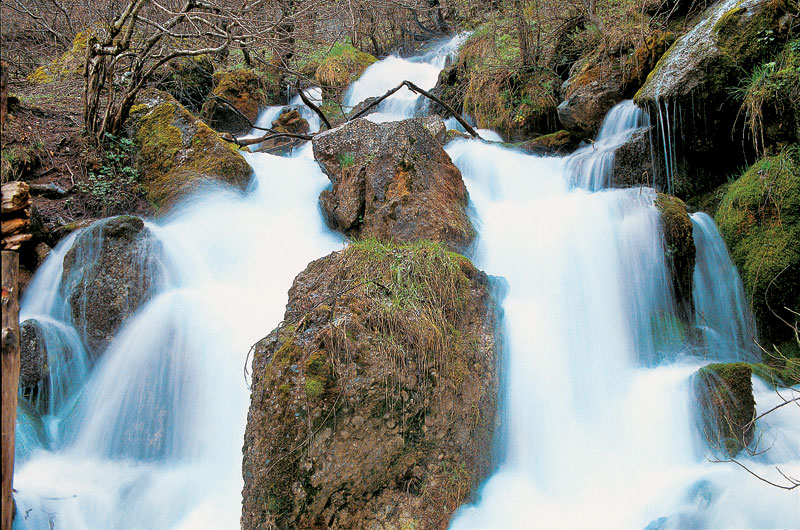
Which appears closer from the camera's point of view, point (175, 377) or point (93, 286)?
point (175, 377)

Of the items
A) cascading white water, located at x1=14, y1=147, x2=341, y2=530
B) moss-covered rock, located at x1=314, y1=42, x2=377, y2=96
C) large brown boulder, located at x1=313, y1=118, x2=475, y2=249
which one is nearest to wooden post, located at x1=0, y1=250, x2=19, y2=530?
cascading white water, located at x1=14, y1=147, x2=341, y2=530

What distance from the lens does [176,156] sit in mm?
6258

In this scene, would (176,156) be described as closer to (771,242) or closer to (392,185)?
(392,185)

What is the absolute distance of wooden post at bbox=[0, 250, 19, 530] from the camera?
4.57 ft

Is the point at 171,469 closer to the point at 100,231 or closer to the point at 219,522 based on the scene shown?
the point at 219,522

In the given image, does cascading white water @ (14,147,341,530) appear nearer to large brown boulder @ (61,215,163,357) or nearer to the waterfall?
the waterfall

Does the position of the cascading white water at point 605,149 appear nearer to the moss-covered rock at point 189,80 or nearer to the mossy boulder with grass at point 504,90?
the mossy boulder with grass at point 504,90

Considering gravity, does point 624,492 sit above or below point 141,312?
below

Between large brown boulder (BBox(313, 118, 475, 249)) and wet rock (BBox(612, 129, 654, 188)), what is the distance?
2038 millimetres

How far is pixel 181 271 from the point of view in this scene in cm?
491

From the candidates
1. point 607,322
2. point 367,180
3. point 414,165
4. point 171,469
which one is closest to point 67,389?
point 171,469

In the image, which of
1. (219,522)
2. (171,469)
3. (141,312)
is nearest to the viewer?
(219,522)

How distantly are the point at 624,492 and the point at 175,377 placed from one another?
3484 millimetres

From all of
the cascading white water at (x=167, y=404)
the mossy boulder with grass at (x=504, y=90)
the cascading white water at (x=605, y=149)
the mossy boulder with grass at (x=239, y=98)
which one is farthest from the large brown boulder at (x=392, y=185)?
the mossy boulder with grass at (x=239, y=98)
